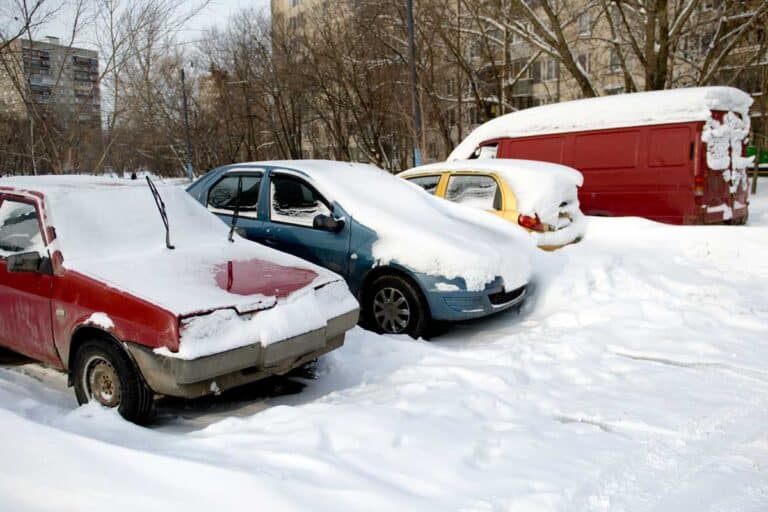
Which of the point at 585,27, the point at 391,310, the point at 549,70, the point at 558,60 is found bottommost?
the point at 391,310

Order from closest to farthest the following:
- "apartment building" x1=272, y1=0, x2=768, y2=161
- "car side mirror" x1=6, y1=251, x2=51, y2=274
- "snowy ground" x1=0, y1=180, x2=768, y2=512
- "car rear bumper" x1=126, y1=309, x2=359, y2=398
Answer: "snowy ground" x1=0, y1=180, x2=768, y2=512 → "car rear bumper" x1=126, y1=309, x2=359, y2=398 → "car side mirror" x1=6, y1=251, x2=51, y2=274 → "apartment building" x1=272, y1=0, x2=768, y2=161

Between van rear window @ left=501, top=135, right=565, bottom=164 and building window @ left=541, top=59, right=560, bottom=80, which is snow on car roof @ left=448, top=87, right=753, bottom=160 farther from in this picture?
building window @ left=541, top=59, right=560, bottom=80

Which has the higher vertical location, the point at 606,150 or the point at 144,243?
the point at 606,150

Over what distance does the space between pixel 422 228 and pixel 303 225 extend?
4.09 feet

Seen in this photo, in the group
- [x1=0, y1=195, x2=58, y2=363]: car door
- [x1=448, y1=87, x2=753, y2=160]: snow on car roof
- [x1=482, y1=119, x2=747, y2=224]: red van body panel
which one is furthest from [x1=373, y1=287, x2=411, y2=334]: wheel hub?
[x1=448, y1=87, x2=753, y2=160]: snow on car roof

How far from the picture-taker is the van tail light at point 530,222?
6.97m

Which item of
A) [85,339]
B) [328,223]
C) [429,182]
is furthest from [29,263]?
[429,182]

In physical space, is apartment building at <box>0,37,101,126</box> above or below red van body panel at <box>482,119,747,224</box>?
above

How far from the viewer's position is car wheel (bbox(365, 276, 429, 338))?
5477 mm

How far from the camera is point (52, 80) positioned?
10188 mm

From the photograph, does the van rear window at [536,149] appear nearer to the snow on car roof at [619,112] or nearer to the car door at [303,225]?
the snow on car roof at [619,112]

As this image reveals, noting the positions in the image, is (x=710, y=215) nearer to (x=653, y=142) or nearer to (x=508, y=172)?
(x=653, y=142)

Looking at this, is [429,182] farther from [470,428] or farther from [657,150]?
[470,428]

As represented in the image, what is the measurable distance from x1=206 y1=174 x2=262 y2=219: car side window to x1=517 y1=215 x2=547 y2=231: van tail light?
2.97 meters
